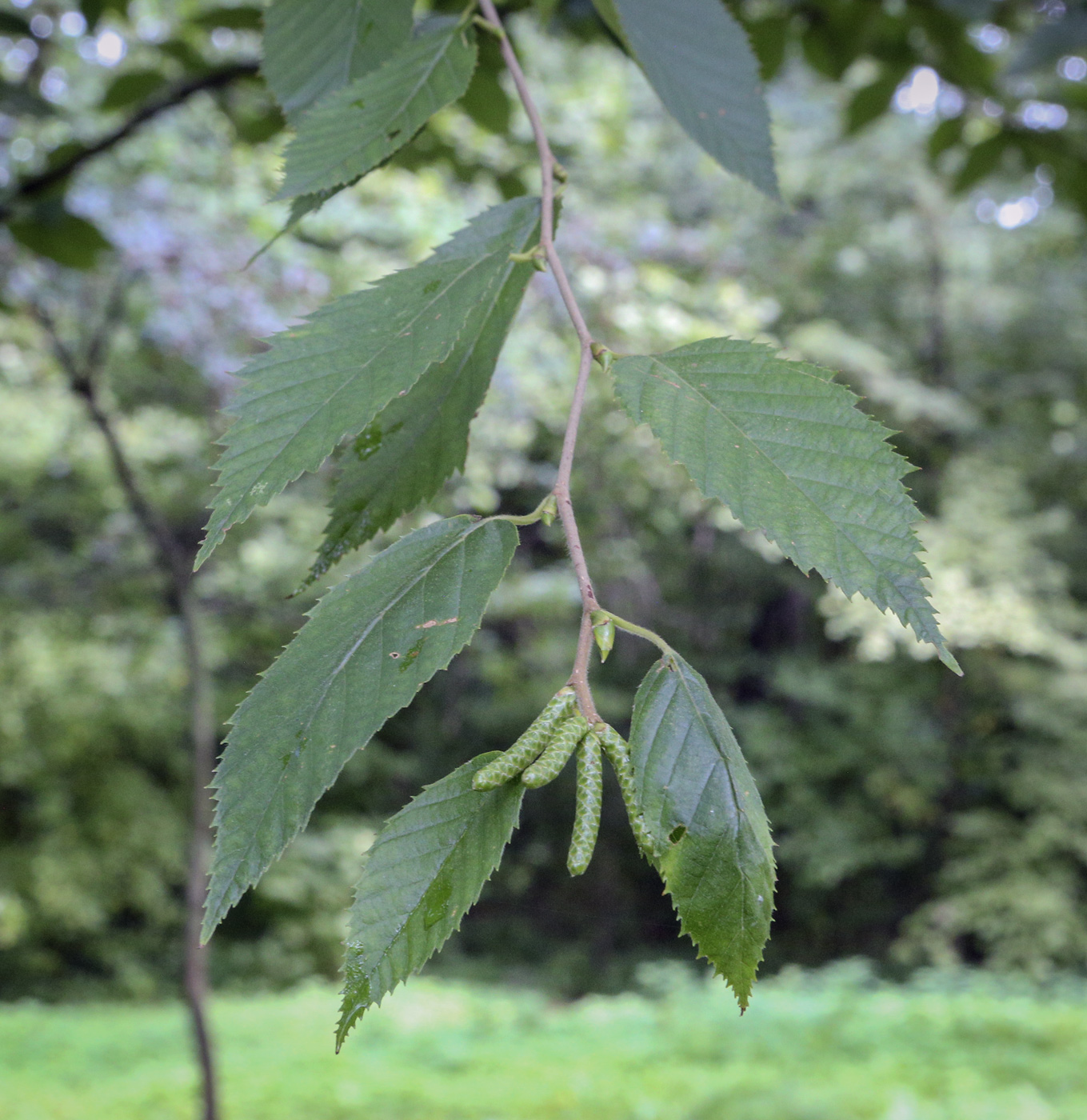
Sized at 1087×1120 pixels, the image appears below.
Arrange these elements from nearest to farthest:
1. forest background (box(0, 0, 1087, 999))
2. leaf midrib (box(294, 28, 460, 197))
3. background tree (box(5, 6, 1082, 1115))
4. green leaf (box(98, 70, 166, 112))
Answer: leaf midrib (box(294, 28, 460, 197)), green leaf (box(98, 70, 166, 112)), forest background (box(0, 0, 1087, 999)), background tree (box(5, 6, 1082, 1115))

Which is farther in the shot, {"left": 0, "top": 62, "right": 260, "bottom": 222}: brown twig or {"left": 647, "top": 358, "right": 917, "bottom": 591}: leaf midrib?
{"left": 0, "top": 62, "right": 260, "bottom": 222}: brown twig

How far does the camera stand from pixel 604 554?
6.81 meters

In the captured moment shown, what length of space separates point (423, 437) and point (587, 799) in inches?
7.8

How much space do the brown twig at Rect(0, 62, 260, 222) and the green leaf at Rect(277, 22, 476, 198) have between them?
0.90 meters

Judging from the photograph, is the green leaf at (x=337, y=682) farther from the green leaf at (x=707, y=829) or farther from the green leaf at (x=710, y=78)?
the green leaf at (x=710, y=78)

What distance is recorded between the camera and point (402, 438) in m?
0.49

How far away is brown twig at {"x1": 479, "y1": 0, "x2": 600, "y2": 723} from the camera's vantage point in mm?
348

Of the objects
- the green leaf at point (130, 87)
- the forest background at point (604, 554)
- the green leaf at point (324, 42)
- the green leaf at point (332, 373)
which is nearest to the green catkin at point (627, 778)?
the green leaf at point (332, 373)

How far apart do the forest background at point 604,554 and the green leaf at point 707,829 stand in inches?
73.3

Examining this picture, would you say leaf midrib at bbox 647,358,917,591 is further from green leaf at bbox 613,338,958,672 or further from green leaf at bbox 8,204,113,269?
green leaf at bbox 8,204,113,269

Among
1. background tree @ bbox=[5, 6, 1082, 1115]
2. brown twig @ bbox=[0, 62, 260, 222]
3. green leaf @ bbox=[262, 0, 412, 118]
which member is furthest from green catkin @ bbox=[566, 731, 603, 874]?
background tree @ bbox=[5, 6, 1082, 1115]

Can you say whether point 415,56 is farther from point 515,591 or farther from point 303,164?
point 515,591

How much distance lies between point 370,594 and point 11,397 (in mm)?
6038

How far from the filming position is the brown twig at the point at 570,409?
35 centimetres
